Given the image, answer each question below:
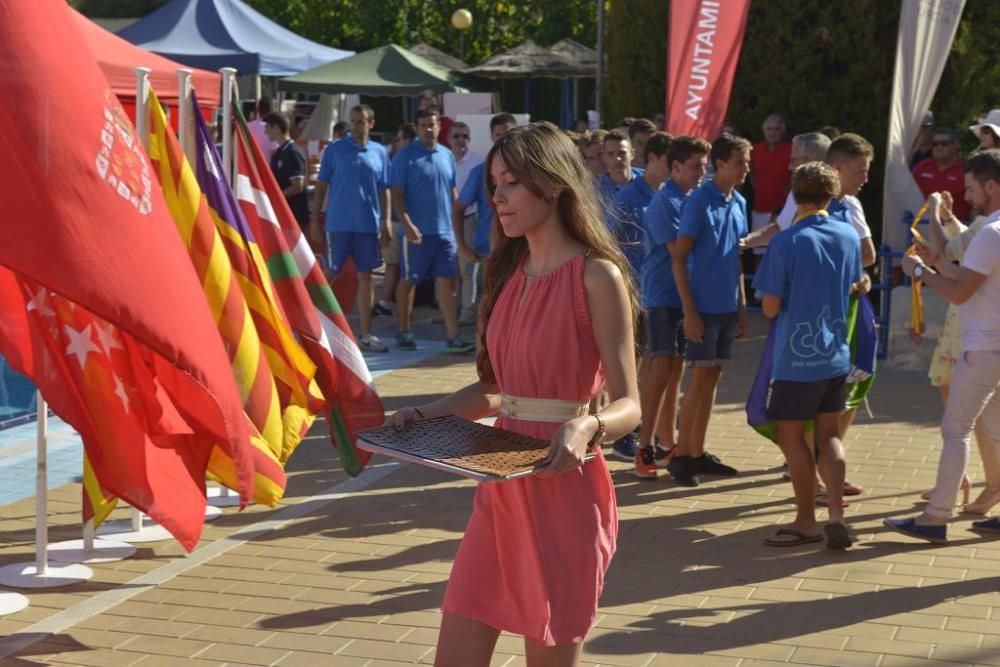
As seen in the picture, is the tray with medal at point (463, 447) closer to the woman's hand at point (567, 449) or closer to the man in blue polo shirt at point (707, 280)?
the woman's hand at point (567, 449)

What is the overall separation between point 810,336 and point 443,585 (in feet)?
7.04

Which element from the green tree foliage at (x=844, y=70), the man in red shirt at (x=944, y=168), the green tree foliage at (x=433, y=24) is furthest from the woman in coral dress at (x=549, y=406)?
the green tree foliage at (x=433, y=24)

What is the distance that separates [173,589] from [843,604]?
2.87 m

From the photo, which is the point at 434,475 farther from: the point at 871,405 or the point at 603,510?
the point at 603,510

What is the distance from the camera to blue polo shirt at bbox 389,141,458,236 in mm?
12891

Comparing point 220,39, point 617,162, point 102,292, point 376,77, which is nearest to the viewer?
point 102,292

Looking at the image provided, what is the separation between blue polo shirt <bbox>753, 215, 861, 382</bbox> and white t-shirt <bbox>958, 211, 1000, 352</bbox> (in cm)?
57

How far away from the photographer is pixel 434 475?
8.49 metres

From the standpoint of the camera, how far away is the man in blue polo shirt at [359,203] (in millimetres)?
12922

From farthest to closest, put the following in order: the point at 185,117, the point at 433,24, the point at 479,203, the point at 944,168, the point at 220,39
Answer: the point at 433,24, the point at 220,39, the point at 944,168, the point at 479,203, the point at 185,117

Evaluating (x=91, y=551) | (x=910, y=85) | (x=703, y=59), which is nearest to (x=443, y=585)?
(x=91, y=551)

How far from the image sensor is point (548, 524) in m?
3.72

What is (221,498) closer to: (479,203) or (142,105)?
(142,105)

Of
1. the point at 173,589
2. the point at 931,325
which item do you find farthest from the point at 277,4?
the point at 173,589
